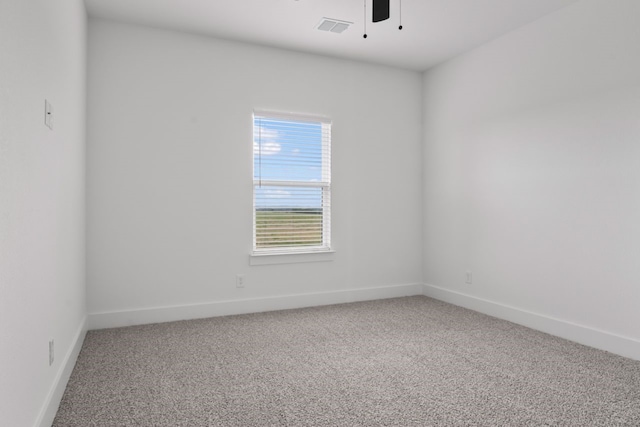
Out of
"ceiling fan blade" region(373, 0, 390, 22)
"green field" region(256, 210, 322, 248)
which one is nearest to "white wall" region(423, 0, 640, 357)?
"green field" region(256, 210, 322, 248)

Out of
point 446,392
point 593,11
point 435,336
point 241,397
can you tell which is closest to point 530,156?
point 593,11

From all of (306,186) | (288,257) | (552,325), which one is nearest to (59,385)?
(288,257)

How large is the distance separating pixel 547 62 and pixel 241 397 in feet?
11.7

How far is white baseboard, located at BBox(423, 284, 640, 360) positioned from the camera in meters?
2.87

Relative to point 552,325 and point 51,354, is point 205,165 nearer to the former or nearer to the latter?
point 51,354

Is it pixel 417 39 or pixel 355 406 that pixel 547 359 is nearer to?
pixel 355 406

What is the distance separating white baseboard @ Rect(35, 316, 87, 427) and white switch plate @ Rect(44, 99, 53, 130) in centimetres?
135

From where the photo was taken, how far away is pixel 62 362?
2311 mm

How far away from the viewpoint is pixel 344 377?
2480mm

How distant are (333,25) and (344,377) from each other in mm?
2978

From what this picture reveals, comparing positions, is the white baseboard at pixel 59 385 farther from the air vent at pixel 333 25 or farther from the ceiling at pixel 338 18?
the air vent at pixel 333 25

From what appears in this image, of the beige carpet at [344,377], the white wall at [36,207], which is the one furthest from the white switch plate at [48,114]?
the beige carpet at [344,377]

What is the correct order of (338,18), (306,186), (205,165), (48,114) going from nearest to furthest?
(48,114) < (338,18) < (205,165) < (306,186)

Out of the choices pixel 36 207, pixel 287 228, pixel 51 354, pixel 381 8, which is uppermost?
pixel 381 8
